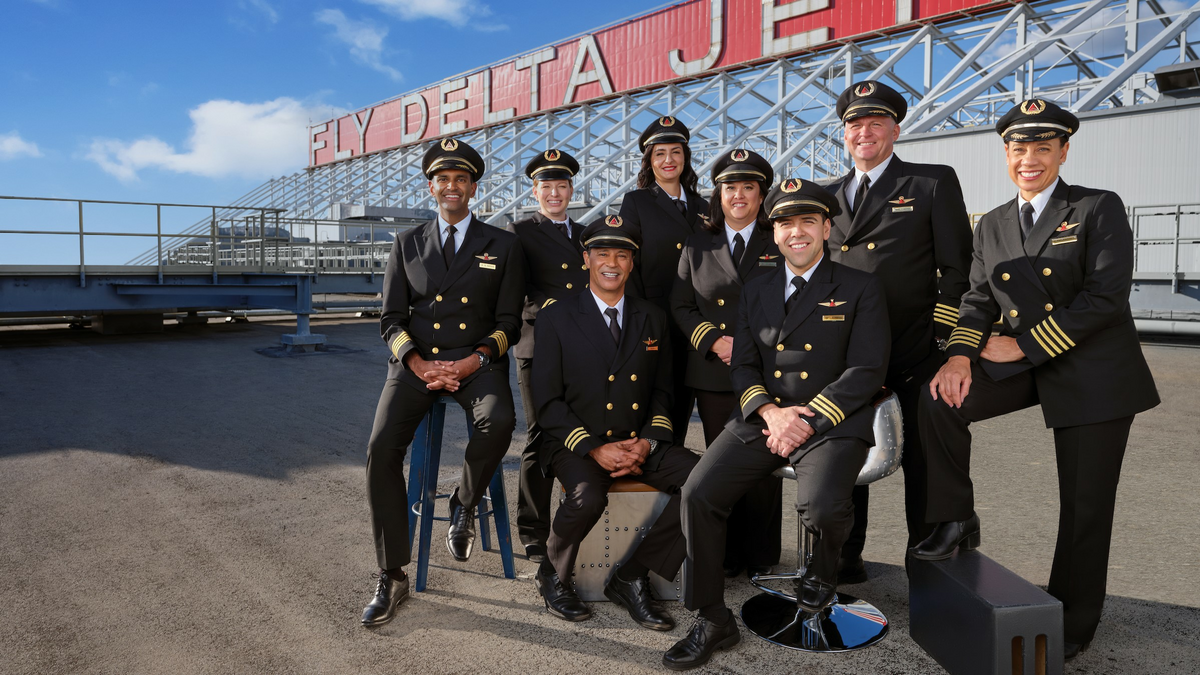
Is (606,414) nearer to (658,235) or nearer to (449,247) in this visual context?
(658,235)

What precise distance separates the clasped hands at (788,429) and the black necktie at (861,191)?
99 cm

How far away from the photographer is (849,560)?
3.54m

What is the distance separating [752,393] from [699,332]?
56 centimetres

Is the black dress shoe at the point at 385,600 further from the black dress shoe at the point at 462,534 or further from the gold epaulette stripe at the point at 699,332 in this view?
Answer: the gold epaulette stripe at the point at 699,332

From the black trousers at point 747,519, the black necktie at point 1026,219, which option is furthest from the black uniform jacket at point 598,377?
the black necktie at point 1026,219

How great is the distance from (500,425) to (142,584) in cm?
179

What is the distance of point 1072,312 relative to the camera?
2.74 meters

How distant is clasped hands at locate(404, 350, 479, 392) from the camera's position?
347cm

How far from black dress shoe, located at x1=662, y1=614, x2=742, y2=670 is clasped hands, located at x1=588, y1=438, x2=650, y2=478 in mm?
686

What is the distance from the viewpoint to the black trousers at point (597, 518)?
313 centimetres

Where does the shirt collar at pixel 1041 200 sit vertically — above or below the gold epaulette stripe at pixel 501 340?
above

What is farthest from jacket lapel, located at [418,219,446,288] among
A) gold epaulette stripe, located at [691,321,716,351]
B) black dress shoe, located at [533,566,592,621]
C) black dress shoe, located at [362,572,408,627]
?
black dress shoe, located at [533,566,592,621]

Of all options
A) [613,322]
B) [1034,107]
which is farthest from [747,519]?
[1034,107]

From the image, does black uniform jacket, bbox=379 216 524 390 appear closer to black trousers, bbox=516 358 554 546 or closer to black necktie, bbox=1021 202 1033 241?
black trousers, bbox=516 358 554 546
